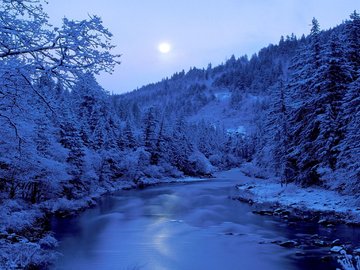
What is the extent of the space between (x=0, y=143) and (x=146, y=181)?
4496cm

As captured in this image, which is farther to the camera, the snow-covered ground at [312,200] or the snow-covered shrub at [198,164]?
the snow-covered shrub at [198,164]

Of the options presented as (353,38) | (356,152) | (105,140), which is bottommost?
(356,152)

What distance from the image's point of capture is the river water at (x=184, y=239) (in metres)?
15.4

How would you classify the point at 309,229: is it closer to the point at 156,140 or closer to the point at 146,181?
the point at 146,181

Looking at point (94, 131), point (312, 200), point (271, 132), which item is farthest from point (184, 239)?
point (271, 132)

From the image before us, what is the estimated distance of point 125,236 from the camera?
2097 centimetres

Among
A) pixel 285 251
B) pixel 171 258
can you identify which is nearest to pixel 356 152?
pixel 285 251

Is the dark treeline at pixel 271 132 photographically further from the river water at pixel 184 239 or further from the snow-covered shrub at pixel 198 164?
the snow-covered shrub at pixel 198 164

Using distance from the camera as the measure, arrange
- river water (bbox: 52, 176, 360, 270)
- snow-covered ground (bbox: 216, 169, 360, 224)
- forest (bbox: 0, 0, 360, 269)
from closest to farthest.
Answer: forest (bbox: 0, 0, 360, 269), river water (bbox: 52, 176, 360, 270), snow-covered ground (bbox: 216, 169, 360, 224)

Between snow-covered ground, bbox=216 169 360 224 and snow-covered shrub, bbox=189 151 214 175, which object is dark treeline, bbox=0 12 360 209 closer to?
snow-covered ground, bbox=216 169 360 224

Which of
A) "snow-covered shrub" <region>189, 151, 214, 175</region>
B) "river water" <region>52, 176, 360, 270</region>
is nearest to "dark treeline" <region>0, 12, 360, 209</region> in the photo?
"river water" <region>52, 176, 360, 270</region>

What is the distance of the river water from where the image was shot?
50.4ft

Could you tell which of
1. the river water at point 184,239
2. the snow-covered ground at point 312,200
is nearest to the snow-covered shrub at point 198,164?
the snow-covered ground at point 312,200

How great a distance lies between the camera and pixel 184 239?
20.1 meters
